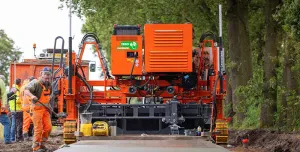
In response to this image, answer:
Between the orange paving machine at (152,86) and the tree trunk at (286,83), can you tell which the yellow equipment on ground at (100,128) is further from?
the tree trunk at (286,83)

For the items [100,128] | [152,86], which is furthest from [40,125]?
[152,86]

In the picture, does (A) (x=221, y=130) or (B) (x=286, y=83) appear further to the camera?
(B) (x=286, y=83)

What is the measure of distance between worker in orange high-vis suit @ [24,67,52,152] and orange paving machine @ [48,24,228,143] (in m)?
0.51

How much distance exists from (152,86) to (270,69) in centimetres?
880

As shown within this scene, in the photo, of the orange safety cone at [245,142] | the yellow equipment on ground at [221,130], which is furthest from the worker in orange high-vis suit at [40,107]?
the orange safety cone at [245,142]

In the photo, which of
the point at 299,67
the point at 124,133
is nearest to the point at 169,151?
the point at 124,133

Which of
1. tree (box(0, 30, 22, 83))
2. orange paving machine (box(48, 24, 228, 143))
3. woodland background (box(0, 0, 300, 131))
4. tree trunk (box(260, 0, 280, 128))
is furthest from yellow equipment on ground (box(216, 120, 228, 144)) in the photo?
tree (box(0, 30, 22, 83))

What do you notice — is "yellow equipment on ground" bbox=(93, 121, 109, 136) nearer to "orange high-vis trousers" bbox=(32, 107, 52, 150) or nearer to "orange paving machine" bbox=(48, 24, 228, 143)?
"orange paving machine" bbox=(48, 24, 228, 143)

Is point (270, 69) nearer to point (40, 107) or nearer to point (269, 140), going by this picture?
point (269, 140)

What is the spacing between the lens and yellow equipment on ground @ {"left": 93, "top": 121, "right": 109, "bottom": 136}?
15352mm

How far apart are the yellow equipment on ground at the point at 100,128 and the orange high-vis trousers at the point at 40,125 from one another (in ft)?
4.97

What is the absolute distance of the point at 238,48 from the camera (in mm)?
29297

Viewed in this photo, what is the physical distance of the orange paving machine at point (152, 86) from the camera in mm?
16422

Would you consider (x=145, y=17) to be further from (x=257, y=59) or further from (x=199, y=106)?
(x=199, y=106)
